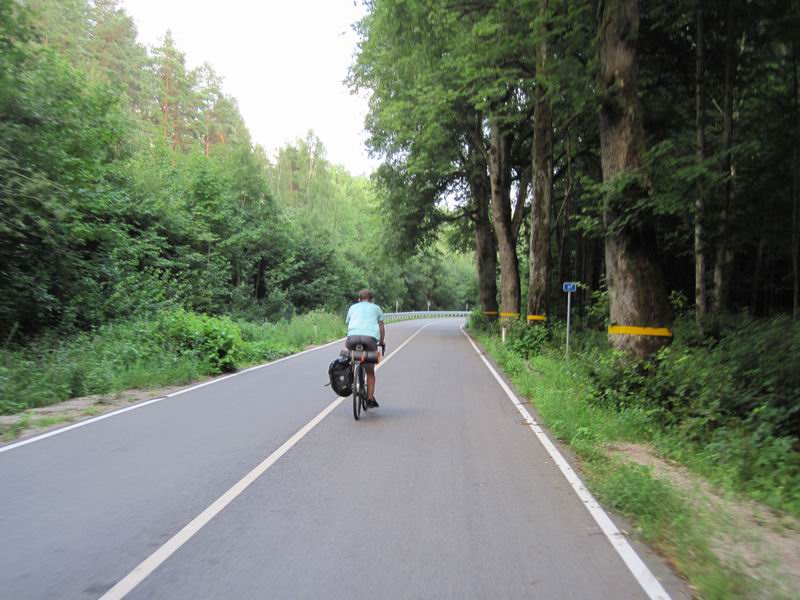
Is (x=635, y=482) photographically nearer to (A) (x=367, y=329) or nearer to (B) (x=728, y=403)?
(B) (x=728, y=403)

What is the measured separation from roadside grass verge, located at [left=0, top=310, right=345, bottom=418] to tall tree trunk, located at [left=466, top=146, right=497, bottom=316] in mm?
15855

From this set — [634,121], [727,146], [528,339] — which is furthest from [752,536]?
[528,339]

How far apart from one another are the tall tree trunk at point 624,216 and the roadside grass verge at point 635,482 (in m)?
1.10

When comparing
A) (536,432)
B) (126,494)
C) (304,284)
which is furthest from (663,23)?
(304,284)

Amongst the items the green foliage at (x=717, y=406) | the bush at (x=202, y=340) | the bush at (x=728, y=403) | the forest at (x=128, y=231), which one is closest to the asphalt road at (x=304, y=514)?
the green foliage at (x=717, y=406)

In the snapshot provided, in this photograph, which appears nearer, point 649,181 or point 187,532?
point 187,532

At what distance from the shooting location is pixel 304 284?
36312 mm

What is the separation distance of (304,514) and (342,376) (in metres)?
4.38

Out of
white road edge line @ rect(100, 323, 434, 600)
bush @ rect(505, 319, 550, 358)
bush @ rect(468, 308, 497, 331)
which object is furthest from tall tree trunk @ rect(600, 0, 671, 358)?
bush @ rect(468, 308, 497, 331)

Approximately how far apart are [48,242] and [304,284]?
75.2ft

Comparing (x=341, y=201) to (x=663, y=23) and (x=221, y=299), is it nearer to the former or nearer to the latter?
(x=221, y=299)

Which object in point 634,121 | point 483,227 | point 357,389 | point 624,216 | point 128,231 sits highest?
point 483,227

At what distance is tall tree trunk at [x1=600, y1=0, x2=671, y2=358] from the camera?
9.51 m

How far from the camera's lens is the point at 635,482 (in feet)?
16.9
